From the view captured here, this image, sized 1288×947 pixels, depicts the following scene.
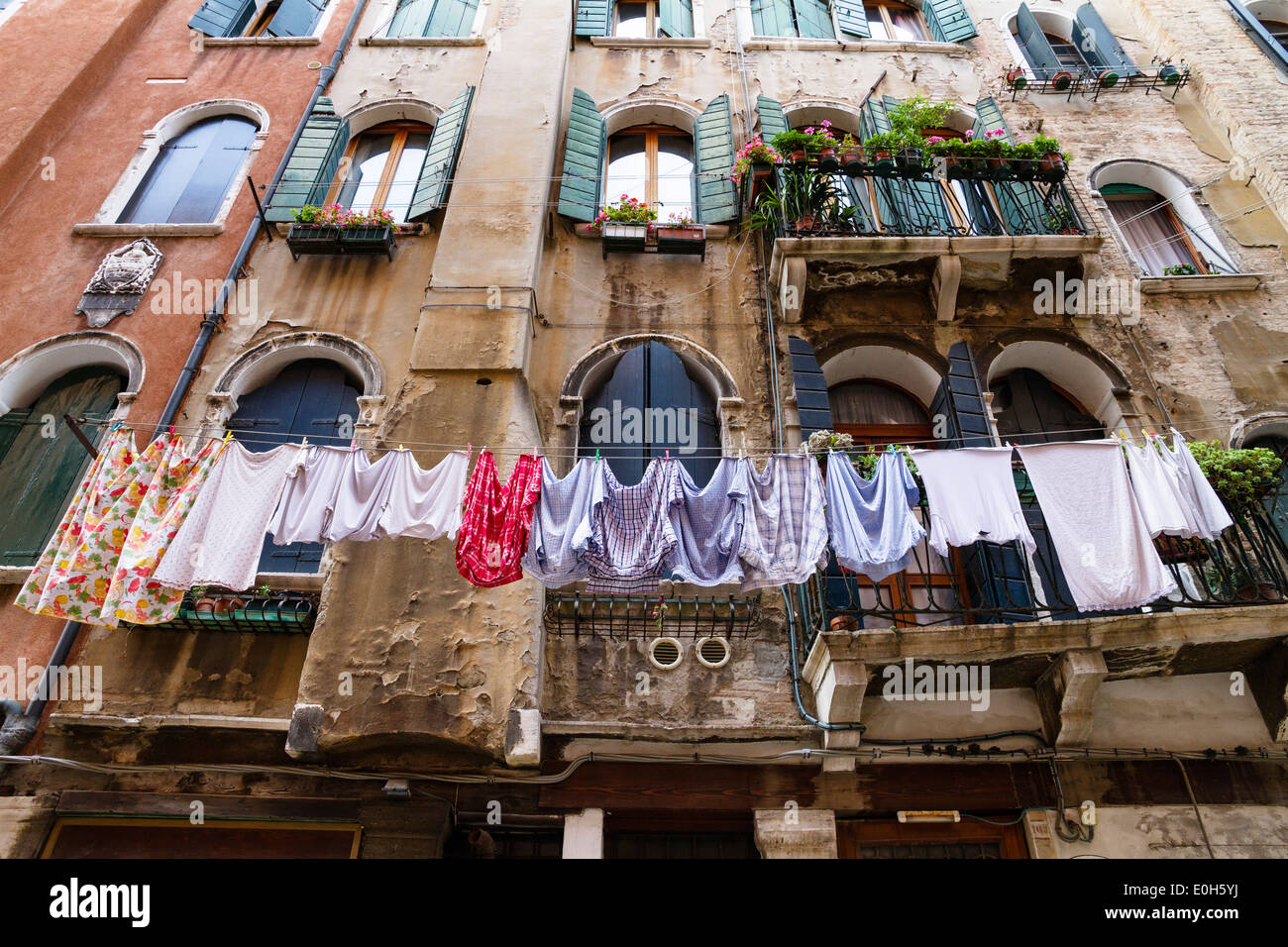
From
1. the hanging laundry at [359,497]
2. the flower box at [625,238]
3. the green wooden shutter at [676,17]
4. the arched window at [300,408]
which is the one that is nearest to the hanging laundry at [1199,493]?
the flower box at [625,238]

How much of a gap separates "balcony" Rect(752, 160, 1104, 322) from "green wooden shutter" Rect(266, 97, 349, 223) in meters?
5.44

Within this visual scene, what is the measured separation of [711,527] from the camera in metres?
6.52

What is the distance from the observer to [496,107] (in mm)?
10742

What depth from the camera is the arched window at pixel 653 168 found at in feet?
36.2

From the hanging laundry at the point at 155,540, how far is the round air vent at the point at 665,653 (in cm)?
373

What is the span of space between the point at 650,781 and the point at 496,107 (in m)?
8.29

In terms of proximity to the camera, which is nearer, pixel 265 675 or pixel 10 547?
pixel 265 675

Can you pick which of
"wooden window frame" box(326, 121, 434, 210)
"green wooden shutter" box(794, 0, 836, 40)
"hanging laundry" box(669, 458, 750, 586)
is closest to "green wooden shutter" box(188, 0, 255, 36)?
"wooden window frame" box(326, 121, 434, 210)

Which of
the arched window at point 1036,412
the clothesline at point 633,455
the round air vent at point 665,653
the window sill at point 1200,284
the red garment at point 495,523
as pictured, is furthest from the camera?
the window sill at point 1200,284

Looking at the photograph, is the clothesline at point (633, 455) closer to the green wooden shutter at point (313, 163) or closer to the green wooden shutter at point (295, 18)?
the green wooden shutter at point (313, 163)

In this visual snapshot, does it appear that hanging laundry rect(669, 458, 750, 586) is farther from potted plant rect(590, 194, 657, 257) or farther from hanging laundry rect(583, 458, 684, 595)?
potted plant rect(590, 194, 657, 257)
